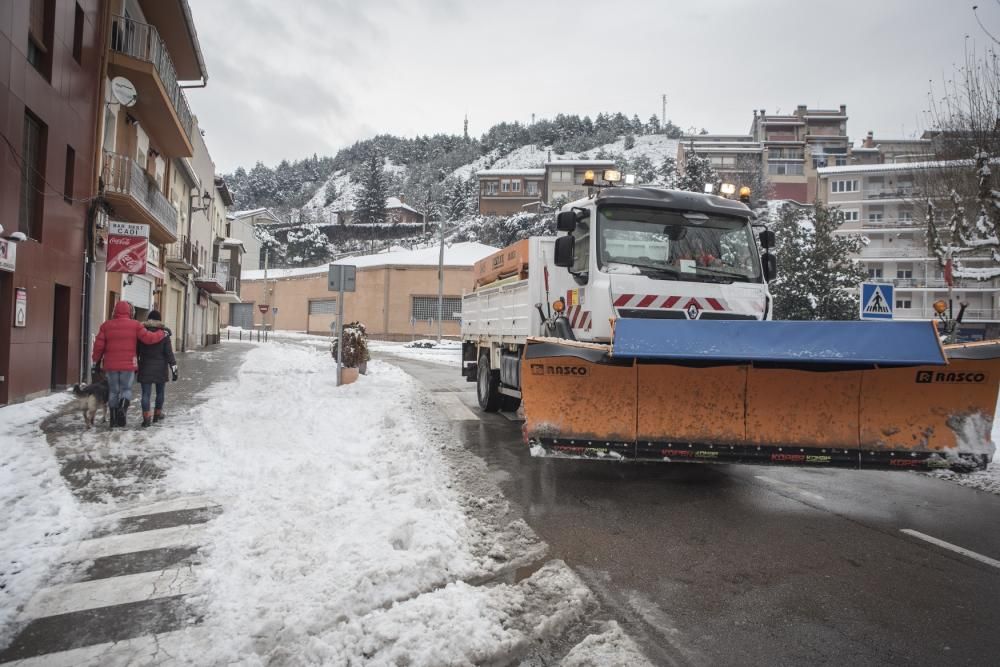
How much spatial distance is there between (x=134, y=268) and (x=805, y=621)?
14272 mm

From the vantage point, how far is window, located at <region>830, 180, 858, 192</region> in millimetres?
59781

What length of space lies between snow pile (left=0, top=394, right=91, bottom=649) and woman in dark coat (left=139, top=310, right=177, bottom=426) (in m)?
1.49

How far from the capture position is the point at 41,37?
11234mm

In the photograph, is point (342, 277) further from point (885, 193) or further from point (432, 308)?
point (885, 193)

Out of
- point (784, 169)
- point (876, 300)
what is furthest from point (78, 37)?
point (784, 169)

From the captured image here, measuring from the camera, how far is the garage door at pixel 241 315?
72125mm

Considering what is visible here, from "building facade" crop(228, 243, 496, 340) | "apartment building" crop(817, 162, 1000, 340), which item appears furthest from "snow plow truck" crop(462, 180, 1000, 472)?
"apartment building" crop(817, 162, 1000, 340)

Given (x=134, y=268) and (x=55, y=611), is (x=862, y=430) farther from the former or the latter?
(x=134, y=268)

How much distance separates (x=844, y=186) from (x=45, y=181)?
213 feet

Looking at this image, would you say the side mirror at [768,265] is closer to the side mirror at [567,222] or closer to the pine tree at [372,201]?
the side mirror at [567,222]

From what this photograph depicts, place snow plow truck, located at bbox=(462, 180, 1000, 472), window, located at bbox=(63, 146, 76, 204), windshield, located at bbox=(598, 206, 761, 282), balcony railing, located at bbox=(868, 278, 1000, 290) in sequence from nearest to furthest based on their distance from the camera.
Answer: snow plow truck, located at bbox=(462, 180, 1000, 472), windshield, located at bbox=(598, 206, 761, 282), window, located at bbox=(63, 146, 76, 204), balcony railing, located at bbox=(868, 278, 1000, 290)

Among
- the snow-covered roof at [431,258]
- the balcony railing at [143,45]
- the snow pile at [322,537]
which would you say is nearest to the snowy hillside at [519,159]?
the snow-covered roof at [431,258]

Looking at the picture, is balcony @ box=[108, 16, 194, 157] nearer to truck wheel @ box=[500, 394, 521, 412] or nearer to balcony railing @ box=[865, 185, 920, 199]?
truck wheel @ box=[500, 394, 521, 412]

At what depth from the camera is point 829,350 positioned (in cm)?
521
